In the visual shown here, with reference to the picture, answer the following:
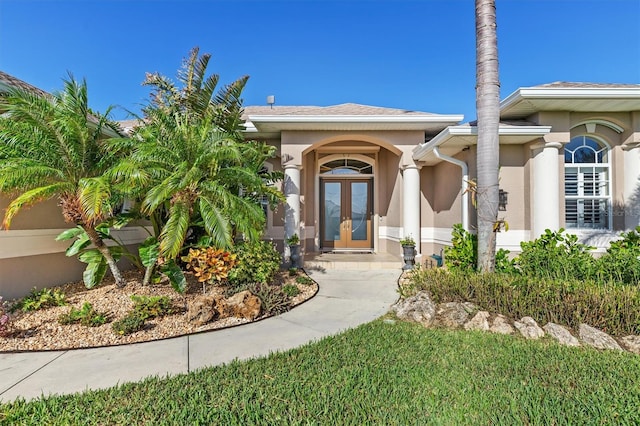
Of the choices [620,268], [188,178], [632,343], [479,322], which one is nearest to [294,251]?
[188,178]

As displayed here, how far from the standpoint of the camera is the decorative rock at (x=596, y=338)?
3.78 metres

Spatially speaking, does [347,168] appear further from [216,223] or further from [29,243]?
[29,243]

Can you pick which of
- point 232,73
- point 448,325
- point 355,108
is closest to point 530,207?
point 448,325

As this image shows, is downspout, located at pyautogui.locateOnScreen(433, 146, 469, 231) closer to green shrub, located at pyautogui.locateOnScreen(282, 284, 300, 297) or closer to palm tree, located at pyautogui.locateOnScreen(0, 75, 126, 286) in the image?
green shrub, located at pyautogui.locateOnScreen(282, 284, 300, 297)

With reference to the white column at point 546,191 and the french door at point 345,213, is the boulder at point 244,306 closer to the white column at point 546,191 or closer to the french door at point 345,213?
the white column at point 546,191

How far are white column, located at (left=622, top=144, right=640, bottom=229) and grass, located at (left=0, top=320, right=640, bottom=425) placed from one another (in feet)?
19.1

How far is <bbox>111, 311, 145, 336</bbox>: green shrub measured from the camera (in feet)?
13.9

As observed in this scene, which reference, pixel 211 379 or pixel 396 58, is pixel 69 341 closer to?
pixel 211 379

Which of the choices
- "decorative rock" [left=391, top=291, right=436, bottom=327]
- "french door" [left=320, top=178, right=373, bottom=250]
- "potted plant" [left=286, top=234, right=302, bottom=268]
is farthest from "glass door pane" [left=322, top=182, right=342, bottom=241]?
"decorative rock" [left=391, top=291, right=436, bottom=327]

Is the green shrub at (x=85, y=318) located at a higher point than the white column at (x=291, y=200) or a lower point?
lower

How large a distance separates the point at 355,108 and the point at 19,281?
9478 mm

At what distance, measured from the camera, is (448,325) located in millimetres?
4488

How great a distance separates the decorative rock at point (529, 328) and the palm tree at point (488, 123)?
136 cm

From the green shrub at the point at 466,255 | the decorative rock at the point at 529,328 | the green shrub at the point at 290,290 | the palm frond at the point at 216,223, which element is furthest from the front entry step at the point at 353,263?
the decorative rock at the point at 529,328
